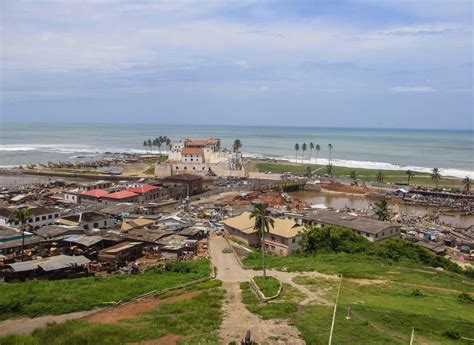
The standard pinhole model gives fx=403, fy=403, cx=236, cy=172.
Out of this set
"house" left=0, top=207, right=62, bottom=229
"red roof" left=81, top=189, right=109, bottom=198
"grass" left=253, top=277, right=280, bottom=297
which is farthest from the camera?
"red roof" left=81, top=189, right=109, bottom=198

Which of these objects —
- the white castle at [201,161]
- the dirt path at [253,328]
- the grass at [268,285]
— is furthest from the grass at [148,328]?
the white castle at [201,161]

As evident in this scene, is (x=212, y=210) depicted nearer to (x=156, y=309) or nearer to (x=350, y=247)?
(x=350, y=247)

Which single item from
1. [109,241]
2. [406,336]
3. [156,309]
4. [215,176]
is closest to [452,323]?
[406,336]

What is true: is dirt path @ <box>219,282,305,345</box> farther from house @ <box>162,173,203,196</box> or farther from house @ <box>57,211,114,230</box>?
house @ <box>162,173,203,196</box>

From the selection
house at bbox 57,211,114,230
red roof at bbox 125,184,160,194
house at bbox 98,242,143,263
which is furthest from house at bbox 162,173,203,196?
house at bbox 98,242,143,263

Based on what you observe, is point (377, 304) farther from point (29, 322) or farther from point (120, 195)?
point (120, 195)
